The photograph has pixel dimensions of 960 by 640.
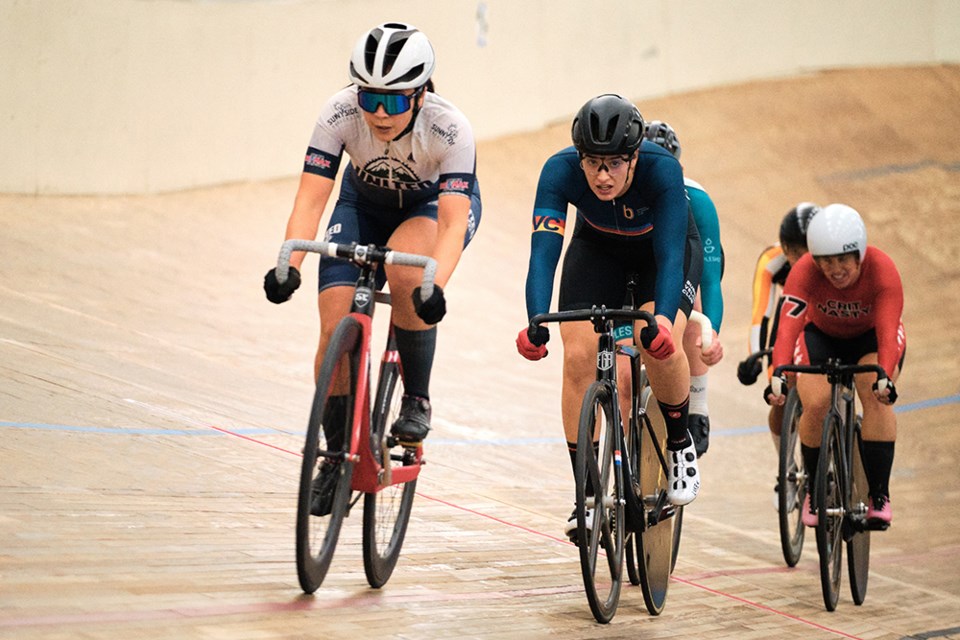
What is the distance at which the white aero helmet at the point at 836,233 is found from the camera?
4668 mm

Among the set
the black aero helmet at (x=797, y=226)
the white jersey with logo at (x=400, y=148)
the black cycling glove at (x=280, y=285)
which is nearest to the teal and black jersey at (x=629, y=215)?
the white jersey with logo at (x=400, y=148)

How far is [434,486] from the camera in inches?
196

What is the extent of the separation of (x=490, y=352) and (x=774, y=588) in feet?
12.8

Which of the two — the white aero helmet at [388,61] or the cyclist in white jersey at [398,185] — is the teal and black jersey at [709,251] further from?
the white aero helmet at [388,61]

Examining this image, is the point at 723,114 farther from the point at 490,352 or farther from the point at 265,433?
the point at 265,433

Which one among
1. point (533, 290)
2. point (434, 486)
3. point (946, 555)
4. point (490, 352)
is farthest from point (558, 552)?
point (490, 352)

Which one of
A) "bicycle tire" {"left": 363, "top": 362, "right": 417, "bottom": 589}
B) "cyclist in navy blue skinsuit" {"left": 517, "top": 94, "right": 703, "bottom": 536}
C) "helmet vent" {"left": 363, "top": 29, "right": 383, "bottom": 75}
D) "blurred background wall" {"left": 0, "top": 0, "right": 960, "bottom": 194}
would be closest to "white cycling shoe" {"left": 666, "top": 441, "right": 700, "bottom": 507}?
"cyclist in navy blue skinsuit" {"left": 517, "top": 94, "right": 703, "bottom": 536}

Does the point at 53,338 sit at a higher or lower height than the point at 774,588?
higher

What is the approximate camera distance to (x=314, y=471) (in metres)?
3.11

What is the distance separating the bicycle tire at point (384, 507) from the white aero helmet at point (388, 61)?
2.63ft

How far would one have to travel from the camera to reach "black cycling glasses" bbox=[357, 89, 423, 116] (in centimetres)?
329

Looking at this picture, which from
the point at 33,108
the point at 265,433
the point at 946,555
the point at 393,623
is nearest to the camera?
the point at 393,623

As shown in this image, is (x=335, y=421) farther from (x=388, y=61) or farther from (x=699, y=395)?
(x=699, y=395)

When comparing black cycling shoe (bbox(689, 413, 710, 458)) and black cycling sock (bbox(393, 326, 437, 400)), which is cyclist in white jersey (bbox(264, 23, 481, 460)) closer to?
black cycling sock (bbox(393, 326, 437, 400))
